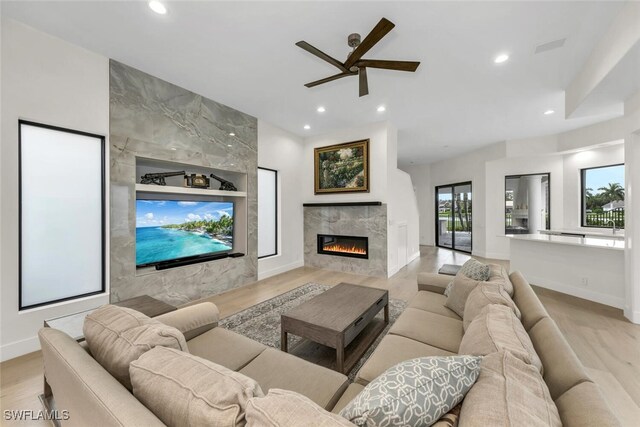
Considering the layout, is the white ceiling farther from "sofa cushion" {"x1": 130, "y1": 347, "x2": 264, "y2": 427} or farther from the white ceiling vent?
"sofa cushion" {"x1": 130, "y1": 347, "x2": 264, "y2": 427}

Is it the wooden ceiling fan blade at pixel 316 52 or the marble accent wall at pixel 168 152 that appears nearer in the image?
the wooden ceiling fan blade at pixel 316 52

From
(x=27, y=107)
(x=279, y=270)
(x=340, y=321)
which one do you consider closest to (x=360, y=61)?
(x=340, y=321)

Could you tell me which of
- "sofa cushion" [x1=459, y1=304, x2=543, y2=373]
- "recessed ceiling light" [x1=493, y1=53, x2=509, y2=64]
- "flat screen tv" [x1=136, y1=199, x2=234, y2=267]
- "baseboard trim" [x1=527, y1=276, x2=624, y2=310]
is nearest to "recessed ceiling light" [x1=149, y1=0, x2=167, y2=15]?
"flat screen tv" [x1=136, y1=199, x2=234, y2=267]

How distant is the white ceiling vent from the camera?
2601 millimetres

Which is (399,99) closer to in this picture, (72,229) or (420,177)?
(72,229)

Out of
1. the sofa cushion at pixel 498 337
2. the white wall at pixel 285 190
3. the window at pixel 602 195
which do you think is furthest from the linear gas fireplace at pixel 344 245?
the window at pixel 602 195

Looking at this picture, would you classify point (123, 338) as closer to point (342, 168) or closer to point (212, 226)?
point (212, 226)

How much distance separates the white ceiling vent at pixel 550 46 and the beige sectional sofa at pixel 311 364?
8.06 feet

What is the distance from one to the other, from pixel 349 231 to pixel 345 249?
443 mm

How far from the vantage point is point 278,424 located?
64 cm

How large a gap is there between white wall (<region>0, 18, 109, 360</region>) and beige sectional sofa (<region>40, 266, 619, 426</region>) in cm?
160

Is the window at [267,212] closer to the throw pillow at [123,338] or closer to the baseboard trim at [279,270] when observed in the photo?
the baseboard trim at [279,270]

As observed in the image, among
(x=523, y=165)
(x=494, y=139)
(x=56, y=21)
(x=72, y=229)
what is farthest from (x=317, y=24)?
(x=523, y=165)

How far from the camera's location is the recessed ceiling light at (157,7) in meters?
2.15
